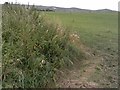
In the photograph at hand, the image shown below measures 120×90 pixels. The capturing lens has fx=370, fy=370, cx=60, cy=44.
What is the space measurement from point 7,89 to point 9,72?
1.27 ft

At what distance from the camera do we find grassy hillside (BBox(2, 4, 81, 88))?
725 cm

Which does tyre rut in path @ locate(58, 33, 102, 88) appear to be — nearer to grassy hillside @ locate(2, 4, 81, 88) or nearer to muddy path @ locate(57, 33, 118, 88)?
muddy path @ locate(57, 33, 118, 88)

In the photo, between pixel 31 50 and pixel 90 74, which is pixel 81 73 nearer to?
pixel 90 74

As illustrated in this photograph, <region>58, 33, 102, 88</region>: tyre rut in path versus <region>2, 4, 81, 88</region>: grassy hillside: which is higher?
<region>2, 4, 81, 88</region>: grassy hillside

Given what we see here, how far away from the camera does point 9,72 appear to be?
23.5 ft

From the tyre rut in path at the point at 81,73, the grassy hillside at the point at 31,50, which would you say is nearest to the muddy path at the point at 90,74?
the tyre rut in path at the point at 81,73

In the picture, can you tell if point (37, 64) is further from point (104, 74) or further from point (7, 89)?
point (104, 74)

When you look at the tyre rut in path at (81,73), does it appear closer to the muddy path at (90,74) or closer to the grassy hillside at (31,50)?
the muddy path at (90,74)

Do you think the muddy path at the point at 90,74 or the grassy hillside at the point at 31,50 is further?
the muddy path at the point at 90,74

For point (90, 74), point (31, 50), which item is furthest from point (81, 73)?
point (31, 50)

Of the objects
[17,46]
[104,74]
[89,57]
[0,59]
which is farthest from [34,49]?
[89,57]

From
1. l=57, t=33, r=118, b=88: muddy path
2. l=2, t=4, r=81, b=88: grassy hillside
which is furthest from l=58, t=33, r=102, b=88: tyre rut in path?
l=2, t=4, r=81, b=88: grassy hillside

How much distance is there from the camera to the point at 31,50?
26.2ft

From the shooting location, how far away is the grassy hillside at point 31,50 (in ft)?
23.8
